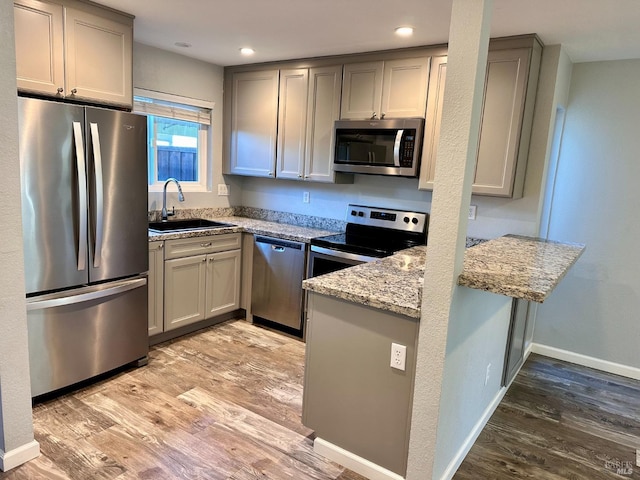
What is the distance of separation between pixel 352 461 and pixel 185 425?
97 cm

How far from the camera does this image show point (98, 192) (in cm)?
258

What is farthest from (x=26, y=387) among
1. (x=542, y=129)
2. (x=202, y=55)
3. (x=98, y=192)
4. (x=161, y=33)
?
(x=542, y=129)

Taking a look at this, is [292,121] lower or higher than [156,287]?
higher

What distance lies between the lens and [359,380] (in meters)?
2.02

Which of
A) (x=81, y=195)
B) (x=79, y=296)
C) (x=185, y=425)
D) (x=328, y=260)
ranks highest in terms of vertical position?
(x=81, y=195)

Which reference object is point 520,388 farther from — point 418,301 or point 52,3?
point 52,3

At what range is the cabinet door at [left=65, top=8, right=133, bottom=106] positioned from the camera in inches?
106

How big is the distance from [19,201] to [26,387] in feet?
2.88

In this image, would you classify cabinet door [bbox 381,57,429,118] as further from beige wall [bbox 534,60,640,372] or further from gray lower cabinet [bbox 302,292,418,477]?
gray lower cabinet [bbox 302,292,418,477]

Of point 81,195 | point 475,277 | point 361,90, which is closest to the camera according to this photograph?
point 475,277

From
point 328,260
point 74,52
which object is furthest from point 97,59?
point 328,260

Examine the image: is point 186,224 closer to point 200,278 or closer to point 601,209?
point 200,278

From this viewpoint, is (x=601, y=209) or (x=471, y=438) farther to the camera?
(x=601, y=209)

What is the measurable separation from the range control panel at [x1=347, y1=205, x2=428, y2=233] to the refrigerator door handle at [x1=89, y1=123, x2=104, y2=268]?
207 centimetres
